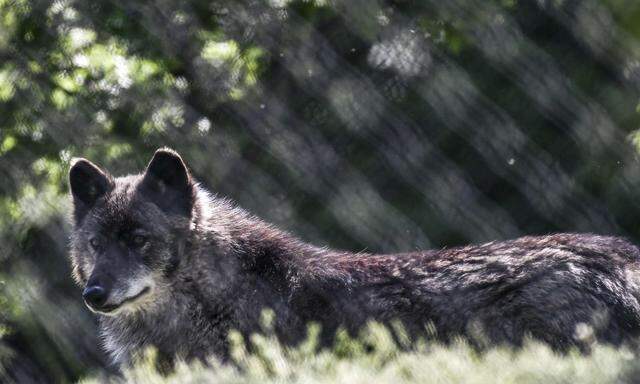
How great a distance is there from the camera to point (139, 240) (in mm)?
5859

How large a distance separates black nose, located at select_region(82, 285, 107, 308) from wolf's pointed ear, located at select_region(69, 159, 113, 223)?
63 centimetres

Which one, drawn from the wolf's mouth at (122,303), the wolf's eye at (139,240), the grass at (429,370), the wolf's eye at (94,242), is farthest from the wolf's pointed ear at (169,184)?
the grass at (429,370)

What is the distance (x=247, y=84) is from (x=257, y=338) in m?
3.48

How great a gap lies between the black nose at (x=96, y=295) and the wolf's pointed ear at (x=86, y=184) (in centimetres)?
63

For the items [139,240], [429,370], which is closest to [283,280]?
[139,240]

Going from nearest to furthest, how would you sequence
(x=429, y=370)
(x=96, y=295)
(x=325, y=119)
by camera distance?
(x=429, y=370), (x=96, y=295), (x=325, y=119)

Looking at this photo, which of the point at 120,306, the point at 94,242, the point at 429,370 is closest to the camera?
the point at 429,370

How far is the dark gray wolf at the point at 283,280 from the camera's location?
17.2 ft

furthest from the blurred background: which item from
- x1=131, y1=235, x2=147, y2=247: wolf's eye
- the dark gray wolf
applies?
x1=131, y1=235, x2=147, y2=247: wolf's eye

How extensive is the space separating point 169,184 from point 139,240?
38 centimetres

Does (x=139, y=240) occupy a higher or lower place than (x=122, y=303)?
higher

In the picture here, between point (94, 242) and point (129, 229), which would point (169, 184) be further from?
point (94, 242)

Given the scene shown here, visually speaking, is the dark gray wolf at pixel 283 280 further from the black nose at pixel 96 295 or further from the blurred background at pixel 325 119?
the blurred background at pixel 325 119

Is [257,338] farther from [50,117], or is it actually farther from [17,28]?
[17,28]
